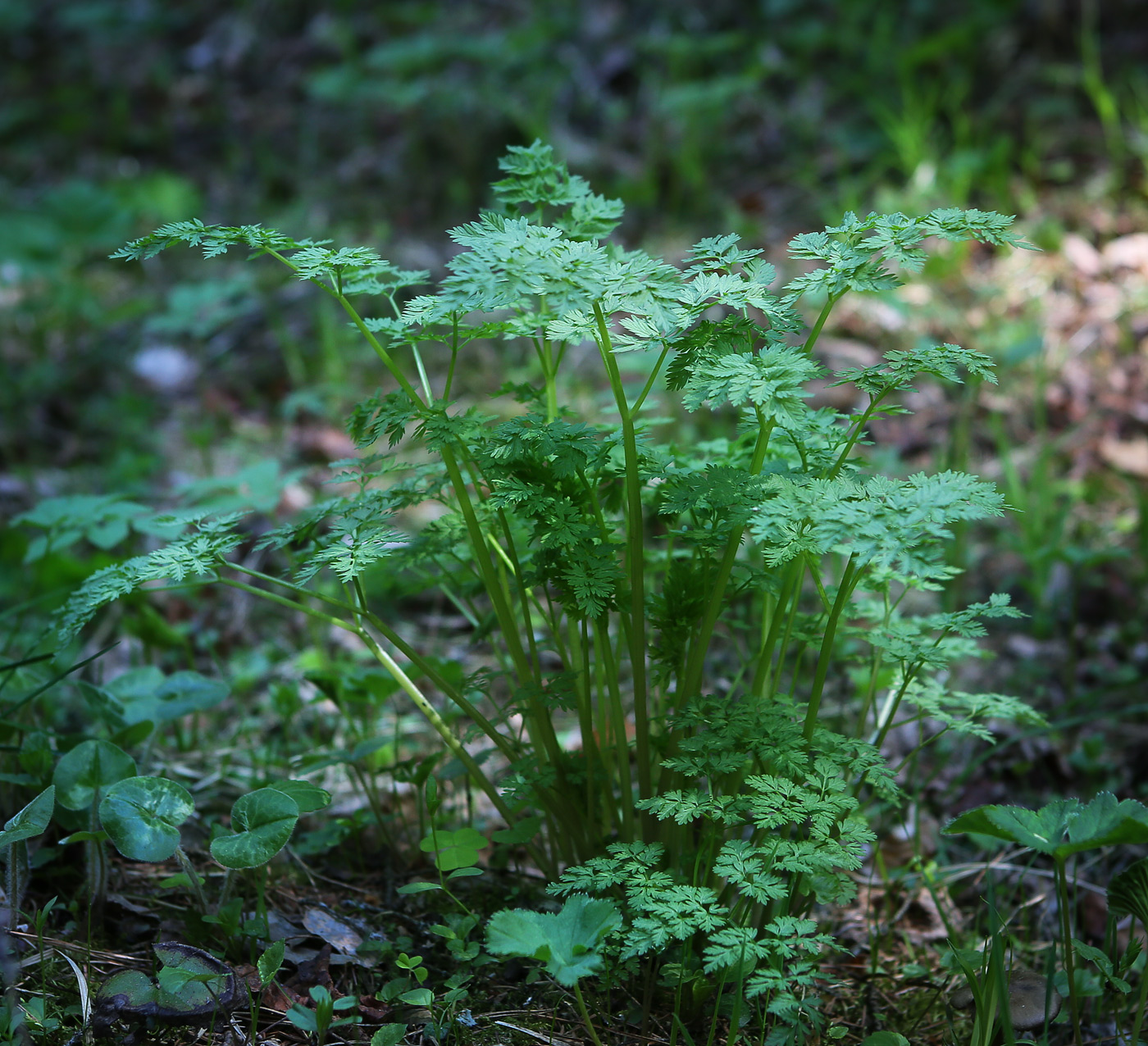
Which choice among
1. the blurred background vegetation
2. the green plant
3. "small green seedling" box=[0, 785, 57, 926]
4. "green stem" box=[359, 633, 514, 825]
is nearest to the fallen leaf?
the blurred background vegetation

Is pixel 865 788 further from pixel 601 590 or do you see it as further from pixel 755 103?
pixel 755 103

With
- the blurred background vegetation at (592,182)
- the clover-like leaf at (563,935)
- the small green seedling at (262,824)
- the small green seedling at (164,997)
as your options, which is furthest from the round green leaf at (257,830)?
the blurred background vegetation at (592,182)

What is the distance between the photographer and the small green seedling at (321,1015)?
122 cm

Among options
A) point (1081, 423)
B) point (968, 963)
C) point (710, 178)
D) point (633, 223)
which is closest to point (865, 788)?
point (968, 963)

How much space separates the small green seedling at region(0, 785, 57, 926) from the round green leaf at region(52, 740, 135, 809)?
0.12 ft

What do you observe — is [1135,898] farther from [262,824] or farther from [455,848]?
[262,824]

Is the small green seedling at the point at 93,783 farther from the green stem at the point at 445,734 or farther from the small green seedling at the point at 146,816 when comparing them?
the green stem at the point at 445,734

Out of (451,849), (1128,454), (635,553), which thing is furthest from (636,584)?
(1128,454)

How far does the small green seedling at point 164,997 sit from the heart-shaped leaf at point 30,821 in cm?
23

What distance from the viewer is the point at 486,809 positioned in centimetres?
195

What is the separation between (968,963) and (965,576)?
152cm

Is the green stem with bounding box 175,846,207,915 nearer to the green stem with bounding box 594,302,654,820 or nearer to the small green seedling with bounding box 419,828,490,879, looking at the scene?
the small green seedling with bounding box 419,828,490,879

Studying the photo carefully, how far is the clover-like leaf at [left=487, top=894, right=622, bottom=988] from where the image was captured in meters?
1.11

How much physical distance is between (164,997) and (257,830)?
0.77 ft
